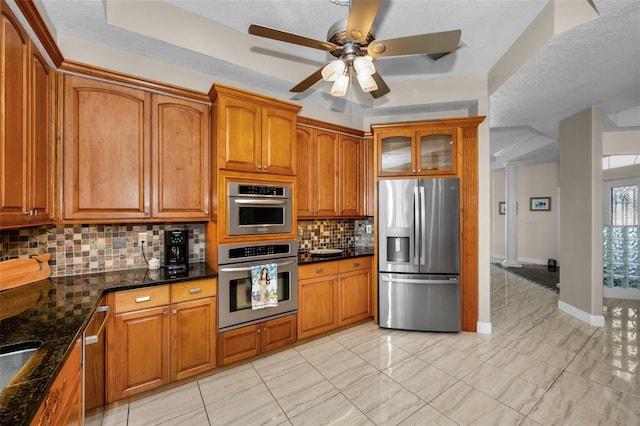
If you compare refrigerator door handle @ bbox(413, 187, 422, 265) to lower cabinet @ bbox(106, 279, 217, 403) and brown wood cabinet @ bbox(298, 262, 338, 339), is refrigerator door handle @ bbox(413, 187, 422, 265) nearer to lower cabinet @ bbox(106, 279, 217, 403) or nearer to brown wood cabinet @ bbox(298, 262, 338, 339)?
brown wood cabinet @ bbox(298, 262, 338, 339)

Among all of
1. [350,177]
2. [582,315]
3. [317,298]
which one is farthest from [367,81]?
[582,315]

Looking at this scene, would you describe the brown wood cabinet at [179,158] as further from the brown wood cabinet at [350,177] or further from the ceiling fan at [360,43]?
the brown wood cabinet at [350,177]

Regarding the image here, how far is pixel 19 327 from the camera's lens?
127 cm

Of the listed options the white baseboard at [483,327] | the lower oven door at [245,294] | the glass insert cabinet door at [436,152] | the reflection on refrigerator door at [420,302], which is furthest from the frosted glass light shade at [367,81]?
the white baseboard at [483,327]

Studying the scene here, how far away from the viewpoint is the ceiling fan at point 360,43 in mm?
1544

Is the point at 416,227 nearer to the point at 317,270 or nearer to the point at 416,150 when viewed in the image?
the point at 416,150

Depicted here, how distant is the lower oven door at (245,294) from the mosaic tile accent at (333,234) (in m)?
0.77

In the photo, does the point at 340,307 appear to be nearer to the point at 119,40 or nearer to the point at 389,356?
the point at 389,356

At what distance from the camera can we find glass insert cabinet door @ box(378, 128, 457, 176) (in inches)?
130

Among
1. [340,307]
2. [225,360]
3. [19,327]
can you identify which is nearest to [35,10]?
[19,327]

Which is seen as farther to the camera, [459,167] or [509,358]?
[459,167]

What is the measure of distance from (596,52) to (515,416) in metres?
2.86

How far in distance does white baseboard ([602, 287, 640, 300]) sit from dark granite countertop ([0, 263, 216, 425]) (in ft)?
19.6

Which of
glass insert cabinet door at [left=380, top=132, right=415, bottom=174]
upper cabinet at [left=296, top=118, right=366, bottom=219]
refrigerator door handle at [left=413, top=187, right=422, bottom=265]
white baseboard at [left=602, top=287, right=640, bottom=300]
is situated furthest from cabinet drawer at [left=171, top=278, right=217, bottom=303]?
white baseboard at [left=602, top=287, right=640, bottom=300]
